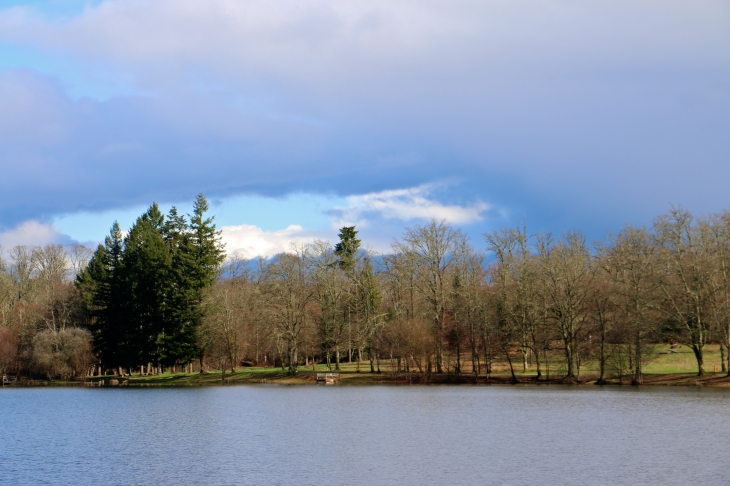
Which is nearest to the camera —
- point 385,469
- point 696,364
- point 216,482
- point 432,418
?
point 216,482

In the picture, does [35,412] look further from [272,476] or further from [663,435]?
[663,435]

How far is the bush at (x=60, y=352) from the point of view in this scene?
289 ft

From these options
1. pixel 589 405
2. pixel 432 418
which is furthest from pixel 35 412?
pixel 589 405

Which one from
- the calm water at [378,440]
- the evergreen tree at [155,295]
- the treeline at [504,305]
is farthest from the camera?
the evergreen tree at [155,295]

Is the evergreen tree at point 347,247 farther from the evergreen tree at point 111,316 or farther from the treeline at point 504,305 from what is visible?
the evergreen tree at point 111,316

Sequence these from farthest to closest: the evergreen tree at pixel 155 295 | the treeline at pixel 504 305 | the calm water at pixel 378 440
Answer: the evergreen tree at pixel 155 295 < the treeline at pixel 504 305 < the calm water at pixel 378 440

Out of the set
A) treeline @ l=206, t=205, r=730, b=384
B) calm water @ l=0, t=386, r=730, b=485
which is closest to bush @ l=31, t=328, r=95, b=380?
treeline @ l=206, t=205, r=730, b=384

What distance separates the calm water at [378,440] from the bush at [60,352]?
31.6 metres

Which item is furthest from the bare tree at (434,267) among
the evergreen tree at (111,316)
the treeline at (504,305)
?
the evergreen tree at (111,316)

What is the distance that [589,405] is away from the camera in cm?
4875

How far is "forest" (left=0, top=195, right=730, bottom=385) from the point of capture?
218 feet

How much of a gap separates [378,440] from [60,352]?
6750 centimetres

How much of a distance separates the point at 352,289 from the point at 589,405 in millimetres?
45323

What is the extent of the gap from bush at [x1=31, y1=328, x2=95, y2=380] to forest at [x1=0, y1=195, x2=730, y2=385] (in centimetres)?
19
